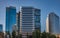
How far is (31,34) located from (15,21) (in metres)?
0.42

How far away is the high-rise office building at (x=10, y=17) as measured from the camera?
464 cm

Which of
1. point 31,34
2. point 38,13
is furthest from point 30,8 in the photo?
point 31,34

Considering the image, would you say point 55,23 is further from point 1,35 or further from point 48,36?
point 1,35

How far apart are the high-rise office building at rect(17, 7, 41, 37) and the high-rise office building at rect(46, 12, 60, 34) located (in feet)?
0.62

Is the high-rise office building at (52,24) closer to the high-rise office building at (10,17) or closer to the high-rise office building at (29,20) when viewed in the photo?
the high-rise office building at (29,20)

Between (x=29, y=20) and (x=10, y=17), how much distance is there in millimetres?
385

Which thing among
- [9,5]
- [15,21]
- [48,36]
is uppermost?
[9,5]

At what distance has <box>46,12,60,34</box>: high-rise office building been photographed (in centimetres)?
457

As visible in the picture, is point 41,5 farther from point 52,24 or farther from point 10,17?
point 10,17

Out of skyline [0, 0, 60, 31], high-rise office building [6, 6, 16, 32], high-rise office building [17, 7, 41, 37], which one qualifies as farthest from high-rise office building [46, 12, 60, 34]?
high-rise office building [6, 6, 16, 32]

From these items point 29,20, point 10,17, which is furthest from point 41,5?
point 10,17

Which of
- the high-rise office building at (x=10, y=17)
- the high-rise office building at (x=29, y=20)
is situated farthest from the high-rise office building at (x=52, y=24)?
the high-rise office building at (x=10, y=17)

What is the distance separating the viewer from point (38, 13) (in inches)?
185

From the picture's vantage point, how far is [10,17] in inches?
182
